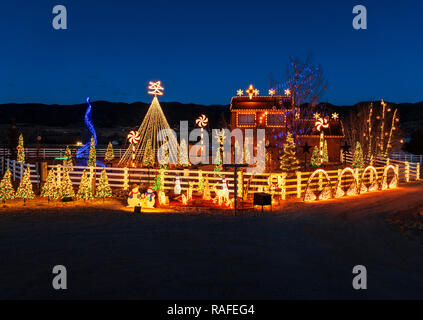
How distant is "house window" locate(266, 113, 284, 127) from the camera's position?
3238 cm

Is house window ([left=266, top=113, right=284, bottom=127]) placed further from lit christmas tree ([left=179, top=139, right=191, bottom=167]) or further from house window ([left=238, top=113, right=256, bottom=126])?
lit christmas tree ([left=179, top=139, right=191, bottom=167])

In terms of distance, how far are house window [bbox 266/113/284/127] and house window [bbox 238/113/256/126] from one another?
154cm

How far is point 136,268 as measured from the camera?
247 inches

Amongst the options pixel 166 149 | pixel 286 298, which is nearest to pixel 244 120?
pixel 166 149

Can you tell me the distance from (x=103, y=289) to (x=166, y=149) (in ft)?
65.8

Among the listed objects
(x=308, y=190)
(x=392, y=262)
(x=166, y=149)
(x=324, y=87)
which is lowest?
(x=392, y=262)

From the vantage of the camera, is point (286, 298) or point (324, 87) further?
point (324, 87)

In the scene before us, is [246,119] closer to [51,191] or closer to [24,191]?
[51,191]

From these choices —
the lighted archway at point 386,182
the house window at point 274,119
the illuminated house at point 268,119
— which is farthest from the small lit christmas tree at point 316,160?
the lighted archway at point 386,182

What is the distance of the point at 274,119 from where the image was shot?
32688 millimetres

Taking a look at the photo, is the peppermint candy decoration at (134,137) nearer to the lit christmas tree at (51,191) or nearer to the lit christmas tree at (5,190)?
the lit christmas tree at (51,191)

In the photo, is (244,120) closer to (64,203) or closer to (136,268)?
(64,203)

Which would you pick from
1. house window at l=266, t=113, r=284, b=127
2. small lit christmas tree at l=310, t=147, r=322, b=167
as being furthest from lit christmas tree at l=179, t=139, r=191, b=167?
house window at l=266, t=113, r=284, b=127
